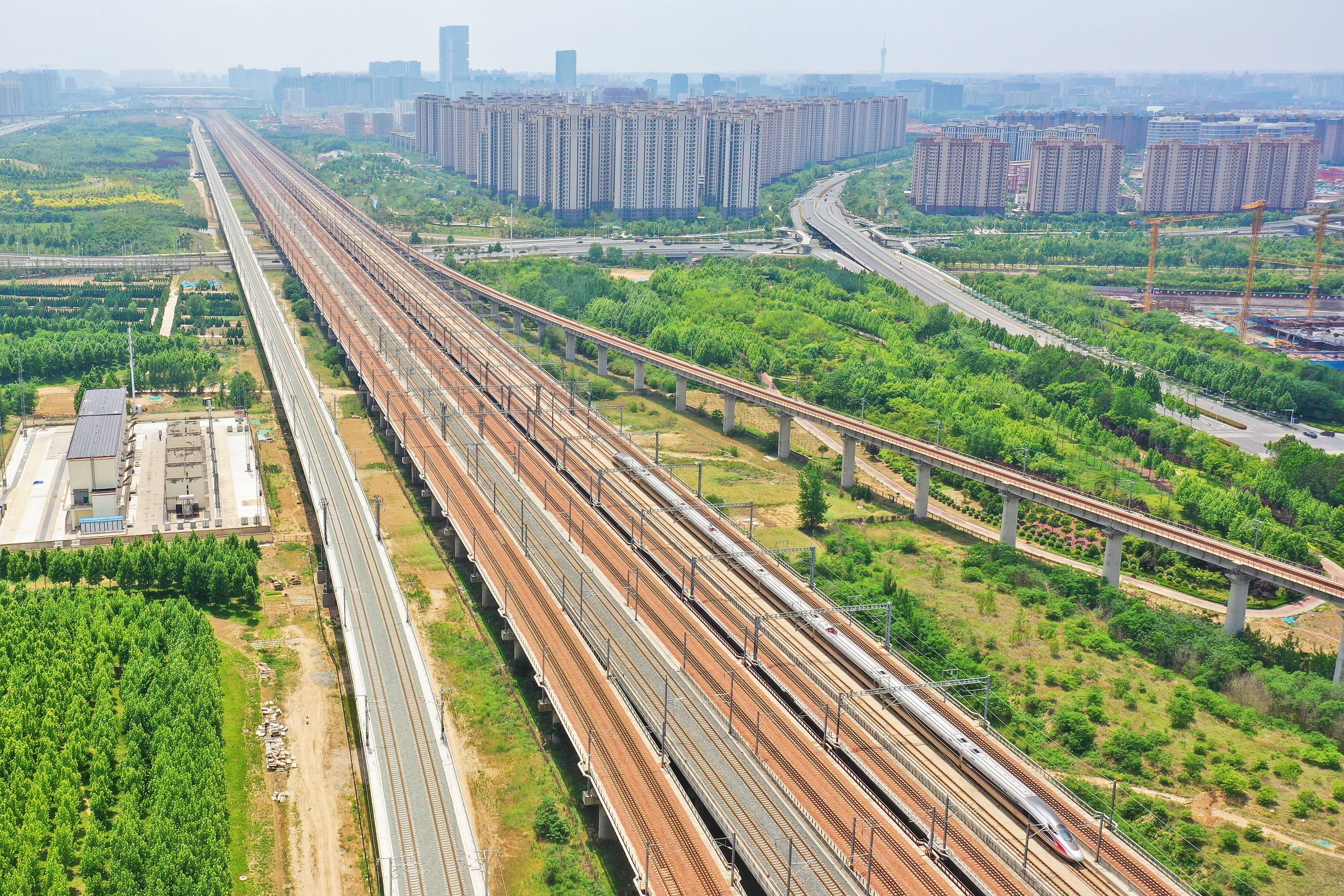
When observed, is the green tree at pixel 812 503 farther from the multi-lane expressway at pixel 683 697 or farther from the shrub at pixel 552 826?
the shrub at pixel 552 826

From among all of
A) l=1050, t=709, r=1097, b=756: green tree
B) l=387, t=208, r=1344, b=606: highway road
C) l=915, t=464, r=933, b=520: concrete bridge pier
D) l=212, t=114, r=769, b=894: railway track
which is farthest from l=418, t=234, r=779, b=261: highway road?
l=1050, t=709, r=1097, b=756: green tree

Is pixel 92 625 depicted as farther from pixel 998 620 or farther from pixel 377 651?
pixel 998 620

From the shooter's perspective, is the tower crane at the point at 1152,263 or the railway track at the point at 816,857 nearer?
the railway track at the point at 816,857

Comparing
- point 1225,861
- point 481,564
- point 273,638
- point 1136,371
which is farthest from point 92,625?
point 1136,371

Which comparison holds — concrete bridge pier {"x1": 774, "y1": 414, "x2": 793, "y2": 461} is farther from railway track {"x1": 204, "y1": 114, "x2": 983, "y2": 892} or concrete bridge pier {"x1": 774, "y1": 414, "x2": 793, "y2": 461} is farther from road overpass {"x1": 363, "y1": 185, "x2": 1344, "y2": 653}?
railway track {"x1": 204, "y1": 114, "x2": 983, "y2": 892}

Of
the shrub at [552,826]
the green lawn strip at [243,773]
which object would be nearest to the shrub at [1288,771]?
the shrub at [552,826]

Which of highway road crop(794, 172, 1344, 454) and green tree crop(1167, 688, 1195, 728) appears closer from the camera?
green tree crop(1167, 688, 1195, 728)
